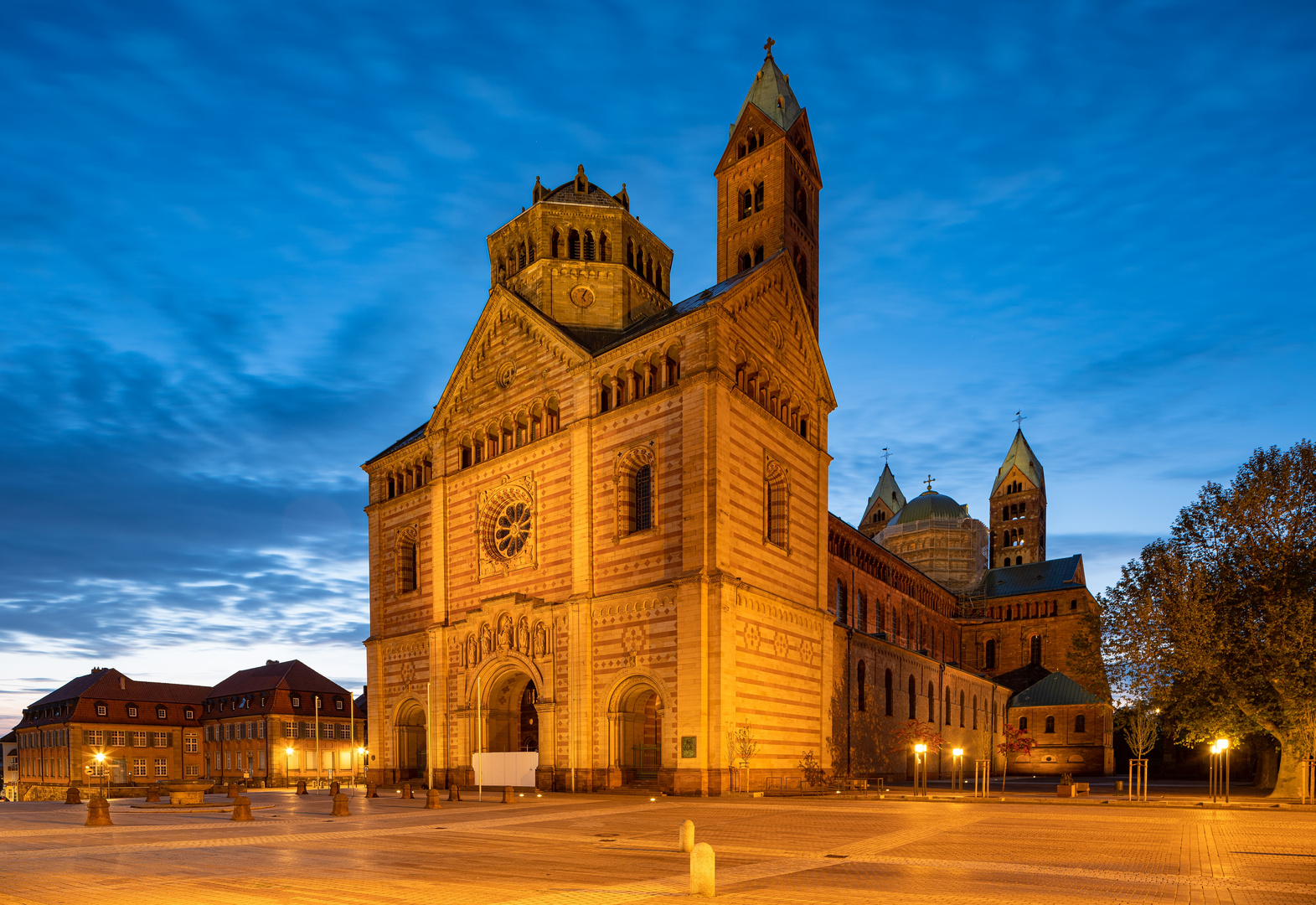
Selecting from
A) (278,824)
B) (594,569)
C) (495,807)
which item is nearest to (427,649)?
(594,569)

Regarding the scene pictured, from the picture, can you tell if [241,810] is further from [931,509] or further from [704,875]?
[931,509]

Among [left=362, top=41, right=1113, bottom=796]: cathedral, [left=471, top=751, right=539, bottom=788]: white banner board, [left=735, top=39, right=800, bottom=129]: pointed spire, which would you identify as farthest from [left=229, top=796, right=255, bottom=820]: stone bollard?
[left=735, top=39, right=800, bottom=129]: pointed spire

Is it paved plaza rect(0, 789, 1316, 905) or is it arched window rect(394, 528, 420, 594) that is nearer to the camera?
paved plaza rect(0, 789, 1316, 905)

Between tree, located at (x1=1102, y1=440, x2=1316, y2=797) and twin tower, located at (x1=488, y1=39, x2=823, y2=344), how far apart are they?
69.0 ft

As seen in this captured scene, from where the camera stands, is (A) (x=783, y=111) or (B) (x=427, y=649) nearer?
(B) (x=427, y=649)

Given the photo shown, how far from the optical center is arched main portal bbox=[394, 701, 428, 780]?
47.2m

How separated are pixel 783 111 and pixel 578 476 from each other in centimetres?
3041

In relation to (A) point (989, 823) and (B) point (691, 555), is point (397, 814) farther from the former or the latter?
(A) point (989, 823)

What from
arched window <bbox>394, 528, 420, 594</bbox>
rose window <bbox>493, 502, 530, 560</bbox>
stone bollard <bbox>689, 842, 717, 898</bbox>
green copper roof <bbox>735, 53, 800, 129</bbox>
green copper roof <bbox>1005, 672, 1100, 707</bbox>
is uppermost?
green copper roof <bbox>735, 53, 800, 129</bbox>

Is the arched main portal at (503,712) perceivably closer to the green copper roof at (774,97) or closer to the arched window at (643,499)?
the arched window at (643,499)

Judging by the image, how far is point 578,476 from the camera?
1522 inches

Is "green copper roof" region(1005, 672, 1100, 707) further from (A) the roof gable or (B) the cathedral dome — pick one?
(B) the cathedral dome

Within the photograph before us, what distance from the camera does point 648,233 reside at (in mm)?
49875

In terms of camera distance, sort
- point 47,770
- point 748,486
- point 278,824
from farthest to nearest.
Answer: point 47,770 → point 748,486 → point 278,824
